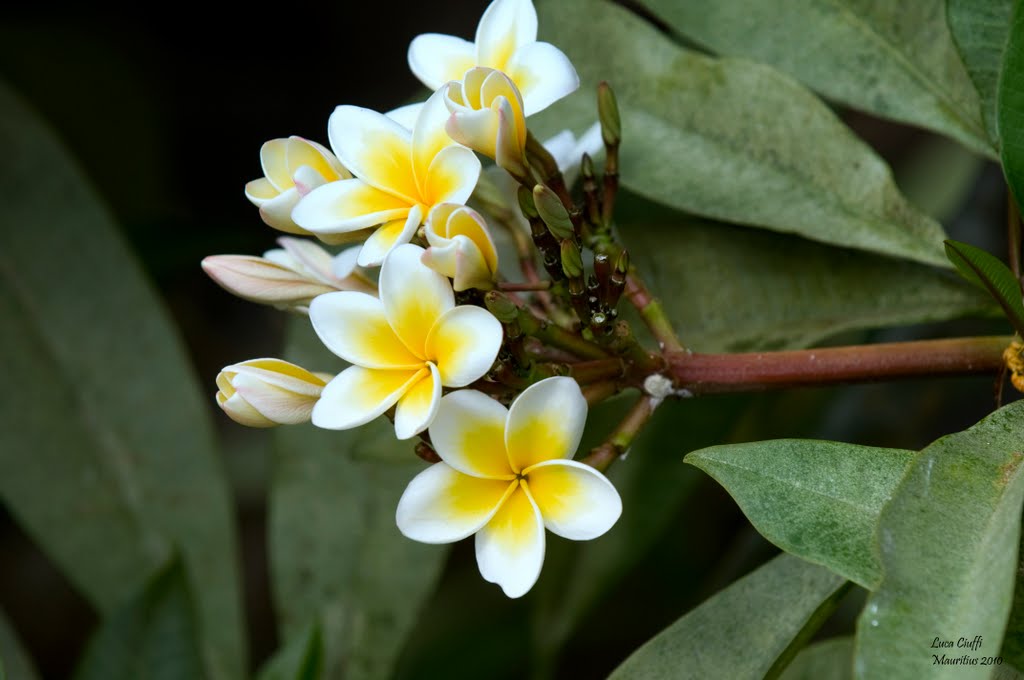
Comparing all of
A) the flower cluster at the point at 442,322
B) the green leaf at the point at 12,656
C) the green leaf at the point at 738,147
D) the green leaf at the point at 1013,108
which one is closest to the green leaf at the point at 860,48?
the green leaf at the point at 738,147

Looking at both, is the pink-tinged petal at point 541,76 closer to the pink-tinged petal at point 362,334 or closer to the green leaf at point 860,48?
the pink-tinged petal at point 362,334

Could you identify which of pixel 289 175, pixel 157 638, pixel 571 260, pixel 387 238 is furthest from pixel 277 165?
pixel 157 638

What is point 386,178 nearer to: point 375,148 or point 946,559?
point 375,148

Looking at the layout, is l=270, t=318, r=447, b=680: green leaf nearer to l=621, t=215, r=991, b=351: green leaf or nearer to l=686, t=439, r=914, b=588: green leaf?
l=621, t=215, r=991, b=351: green leaf

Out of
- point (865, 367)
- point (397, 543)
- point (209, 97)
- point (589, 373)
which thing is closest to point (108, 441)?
point (397, 543)

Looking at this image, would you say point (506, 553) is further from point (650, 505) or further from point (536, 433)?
point (650, 505)

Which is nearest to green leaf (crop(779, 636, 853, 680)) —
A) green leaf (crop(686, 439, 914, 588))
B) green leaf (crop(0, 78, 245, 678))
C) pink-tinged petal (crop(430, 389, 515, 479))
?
green leaf (crop(686, 439, 914, 588))
